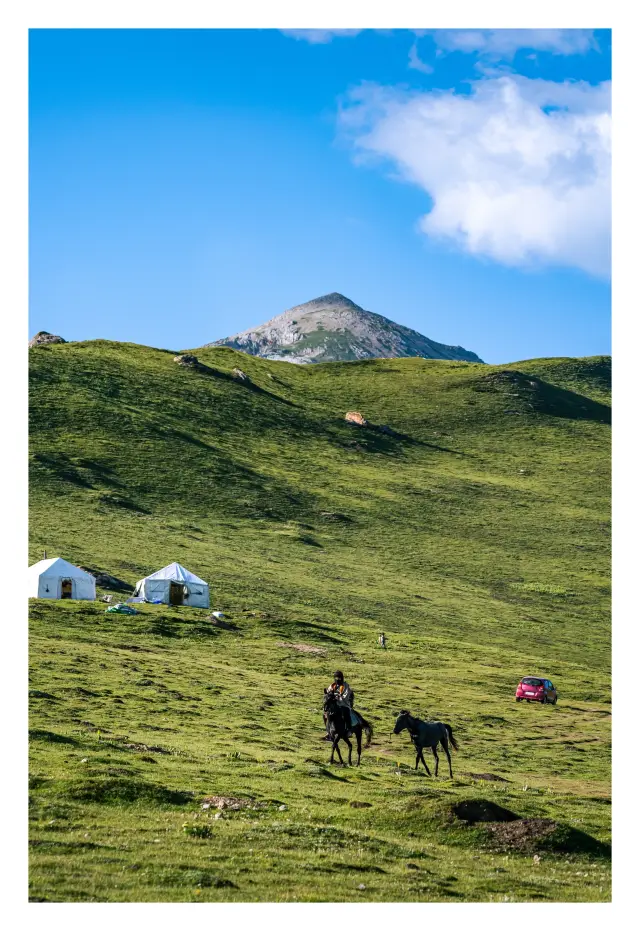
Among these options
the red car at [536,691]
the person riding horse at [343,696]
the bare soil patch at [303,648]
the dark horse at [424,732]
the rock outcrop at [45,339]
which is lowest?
the red car at [536,691]

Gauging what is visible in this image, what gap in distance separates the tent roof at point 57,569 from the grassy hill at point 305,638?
4.51m

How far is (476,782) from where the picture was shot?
3136 cm

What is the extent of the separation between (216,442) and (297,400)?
3963 cm

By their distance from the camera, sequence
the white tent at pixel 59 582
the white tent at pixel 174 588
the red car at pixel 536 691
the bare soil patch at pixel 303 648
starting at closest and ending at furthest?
the red car at pixel 536 691, the bare soil patch at pixel 303 648, the white tent at pixel 59 582, the white tent at pixel 174 588

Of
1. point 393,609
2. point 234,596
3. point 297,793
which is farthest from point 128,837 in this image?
point 393,609

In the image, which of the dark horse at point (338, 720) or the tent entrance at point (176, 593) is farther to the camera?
the tent entrance at point (176, 593)

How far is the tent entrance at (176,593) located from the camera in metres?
78.7

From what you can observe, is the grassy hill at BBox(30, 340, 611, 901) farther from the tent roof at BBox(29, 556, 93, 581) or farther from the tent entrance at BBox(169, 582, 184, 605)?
the tent entrance at BBox(169, 582, 184, 605)

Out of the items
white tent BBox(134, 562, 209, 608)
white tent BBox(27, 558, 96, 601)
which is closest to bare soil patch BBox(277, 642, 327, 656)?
white tent BBox(134, 562, 209, 608)

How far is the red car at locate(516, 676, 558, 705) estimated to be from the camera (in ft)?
188

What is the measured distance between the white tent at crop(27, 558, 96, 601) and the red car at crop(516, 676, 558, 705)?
33.7m

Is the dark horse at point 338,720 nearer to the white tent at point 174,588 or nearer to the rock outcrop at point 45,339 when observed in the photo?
the white tent at point 174,588

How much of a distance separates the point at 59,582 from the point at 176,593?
411 inches

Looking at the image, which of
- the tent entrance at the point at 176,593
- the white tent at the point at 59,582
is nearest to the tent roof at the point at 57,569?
the white tent at the point at 59,582
